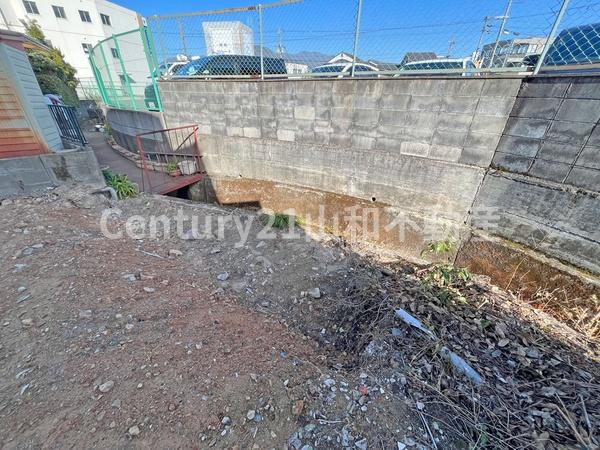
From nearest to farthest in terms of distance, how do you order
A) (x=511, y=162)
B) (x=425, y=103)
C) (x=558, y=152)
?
(x=558, y=152) → (x=511, y=162) → (x=425, y=103)

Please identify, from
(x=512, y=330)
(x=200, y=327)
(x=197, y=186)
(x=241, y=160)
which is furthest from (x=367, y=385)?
(x=197, y=186)

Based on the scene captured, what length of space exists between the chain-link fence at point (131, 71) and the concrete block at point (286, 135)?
319cm

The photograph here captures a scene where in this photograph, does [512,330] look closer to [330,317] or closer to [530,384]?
[530,384]

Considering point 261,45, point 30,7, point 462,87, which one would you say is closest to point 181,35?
point 261,45

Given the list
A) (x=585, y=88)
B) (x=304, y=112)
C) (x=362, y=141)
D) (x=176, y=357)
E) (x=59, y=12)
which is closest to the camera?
(x=176, y=357)

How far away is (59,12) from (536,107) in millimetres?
26921

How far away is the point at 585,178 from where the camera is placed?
2684 mm

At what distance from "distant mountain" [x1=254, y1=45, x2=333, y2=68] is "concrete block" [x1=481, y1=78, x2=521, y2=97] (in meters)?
2.36

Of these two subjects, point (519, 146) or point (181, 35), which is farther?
point (181, 35)

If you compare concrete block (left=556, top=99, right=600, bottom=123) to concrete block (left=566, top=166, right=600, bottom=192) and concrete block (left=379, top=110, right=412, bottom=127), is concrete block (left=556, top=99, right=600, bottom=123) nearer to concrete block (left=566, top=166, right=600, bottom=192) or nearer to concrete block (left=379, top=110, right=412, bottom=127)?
concrete block (left=566, top=166, right=600, bottom=192)

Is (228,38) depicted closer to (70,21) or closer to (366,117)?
(366,117)

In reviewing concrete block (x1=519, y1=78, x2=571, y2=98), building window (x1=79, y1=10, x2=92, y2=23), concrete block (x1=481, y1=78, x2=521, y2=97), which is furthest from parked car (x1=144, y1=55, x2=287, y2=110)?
building window (x1=79, y1=10, x2=92, y2=23)

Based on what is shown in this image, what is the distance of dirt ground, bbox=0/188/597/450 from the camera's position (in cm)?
154

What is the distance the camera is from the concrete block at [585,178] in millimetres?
2628
